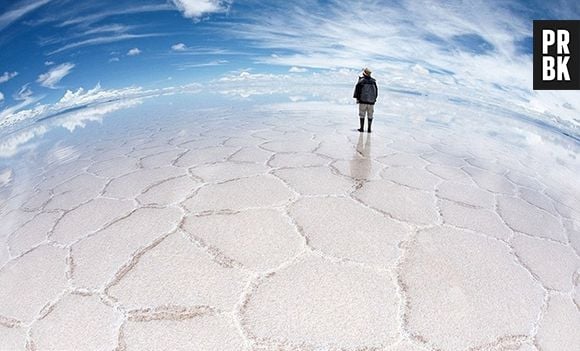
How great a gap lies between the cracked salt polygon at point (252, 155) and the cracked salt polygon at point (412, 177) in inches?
49.3

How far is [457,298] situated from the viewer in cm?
133

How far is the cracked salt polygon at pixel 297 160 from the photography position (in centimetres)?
316

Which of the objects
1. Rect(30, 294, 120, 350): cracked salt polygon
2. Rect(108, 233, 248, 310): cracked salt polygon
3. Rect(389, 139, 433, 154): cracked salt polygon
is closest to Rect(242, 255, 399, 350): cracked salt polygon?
Rect(108, 233, 248, 310): cracked salt polygon

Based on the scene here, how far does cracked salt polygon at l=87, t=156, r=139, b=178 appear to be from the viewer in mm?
3323

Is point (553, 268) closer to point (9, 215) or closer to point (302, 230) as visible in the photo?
point (302, 230)

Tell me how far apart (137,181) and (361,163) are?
2159 mm

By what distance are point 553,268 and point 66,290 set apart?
237cm

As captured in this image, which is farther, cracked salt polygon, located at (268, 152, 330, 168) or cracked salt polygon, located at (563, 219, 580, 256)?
cracked salt polygon, located at (268, 152, 330, 168)

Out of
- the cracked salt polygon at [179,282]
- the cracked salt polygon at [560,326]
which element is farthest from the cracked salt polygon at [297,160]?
the cracked salt polygon at [560,326]

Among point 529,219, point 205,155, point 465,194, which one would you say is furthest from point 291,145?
point 529,219

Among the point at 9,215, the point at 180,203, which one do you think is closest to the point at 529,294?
the point at 180,203

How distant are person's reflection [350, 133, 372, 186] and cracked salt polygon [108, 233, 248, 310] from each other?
1.47m

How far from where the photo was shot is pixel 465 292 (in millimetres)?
1365

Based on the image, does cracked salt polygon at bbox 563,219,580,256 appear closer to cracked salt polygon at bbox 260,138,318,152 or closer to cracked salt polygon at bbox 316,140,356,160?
cracked salt polygon at bbox 316,140,356,160
